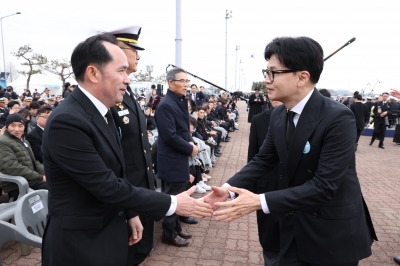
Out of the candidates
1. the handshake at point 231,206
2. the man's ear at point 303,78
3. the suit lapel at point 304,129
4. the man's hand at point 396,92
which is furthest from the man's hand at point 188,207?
the man's hand at point 396,92

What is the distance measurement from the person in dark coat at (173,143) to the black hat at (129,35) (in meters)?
1.25

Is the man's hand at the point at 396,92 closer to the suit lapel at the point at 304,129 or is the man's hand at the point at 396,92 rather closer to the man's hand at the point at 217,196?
the suit lapel at the point at 304,129

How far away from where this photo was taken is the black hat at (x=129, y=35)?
8.70ft

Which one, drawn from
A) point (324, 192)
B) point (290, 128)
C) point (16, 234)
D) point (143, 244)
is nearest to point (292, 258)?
point (324, 192)

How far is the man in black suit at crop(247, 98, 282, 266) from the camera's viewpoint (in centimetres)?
284

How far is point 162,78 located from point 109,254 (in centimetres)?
5134

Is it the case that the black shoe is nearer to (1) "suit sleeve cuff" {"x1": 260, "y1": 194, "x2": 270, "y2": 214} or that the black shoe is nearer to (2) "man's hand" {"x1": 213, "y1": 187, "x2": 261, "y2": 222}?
(2) "man's hand" {"x1": 213, "y1": 187, "x2": 261, "y2": 222}

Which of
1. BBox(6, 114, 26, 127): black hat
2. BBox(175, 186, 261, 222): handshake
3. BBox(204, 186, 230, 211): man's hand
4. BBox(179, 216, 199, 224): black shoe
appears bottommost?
BBox(179, 216, 199, 224): black shoe

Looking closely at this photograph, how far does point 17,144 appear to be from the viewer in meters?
4.62

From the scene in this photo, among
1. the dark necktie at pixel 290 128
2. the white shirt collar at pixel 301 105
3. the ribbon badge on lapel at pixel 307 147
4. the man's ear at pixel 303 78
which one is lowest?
the ribbon badge on lapel at pixel 307 147

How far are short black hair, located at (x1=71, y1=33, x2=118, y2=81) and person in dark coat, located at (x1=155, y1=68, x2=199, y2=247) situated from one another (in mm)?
2114

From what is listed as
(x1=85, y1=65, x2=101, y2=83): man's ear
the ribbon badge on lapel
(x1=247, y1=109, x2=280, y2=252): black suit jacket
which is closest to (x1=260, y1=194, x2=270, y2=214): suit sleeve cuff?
the ribbon badge on lapel

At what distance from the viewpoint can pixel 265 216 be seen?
287 cm

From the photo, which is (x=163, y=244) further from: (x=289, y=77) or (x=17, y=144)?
(x=289, y=77)
